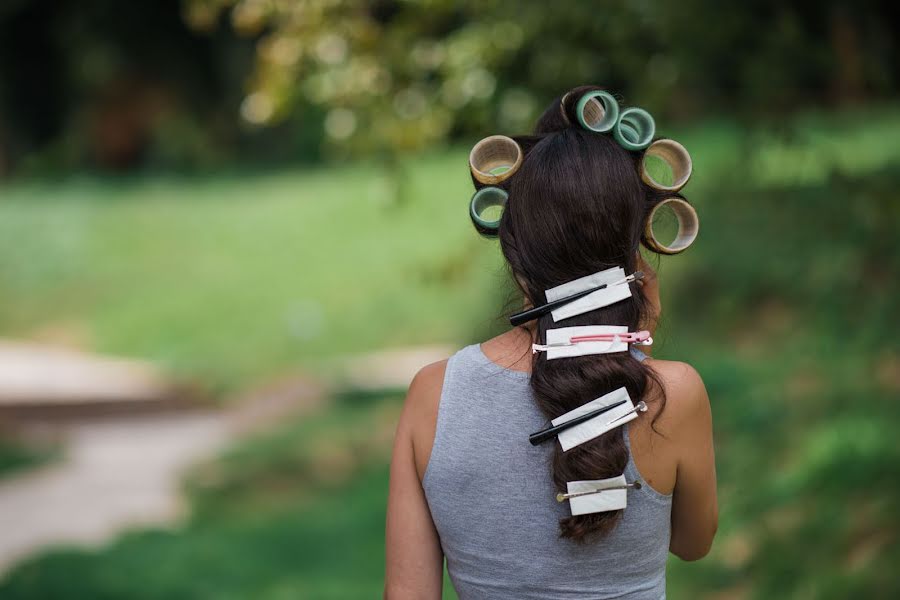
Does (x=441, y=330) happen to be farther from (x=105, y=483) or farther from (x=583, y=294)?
(x=583, y=294)

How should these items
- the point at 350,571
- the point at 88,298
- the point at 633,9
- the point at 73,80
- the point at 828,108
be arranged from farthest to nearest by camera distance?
the point at 73,80 < the point at 88,298 < the point at 828,108 < the point at 350,571 < the point at 633,9

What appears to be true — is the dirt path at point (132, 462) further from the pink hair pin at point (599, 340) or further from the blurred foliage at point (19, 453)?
the pink hair pin at point (599, 340)

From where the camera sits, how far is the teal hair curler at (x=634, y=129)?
6.06 feet

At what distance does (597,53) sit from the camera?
561 centimetres

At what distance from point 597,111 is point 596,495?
0.60 meters

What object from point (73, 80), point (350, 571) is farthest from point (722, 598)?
point (73, 80)

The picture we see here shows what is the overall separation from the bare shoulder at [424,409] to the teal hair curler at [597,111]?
0.44 metres

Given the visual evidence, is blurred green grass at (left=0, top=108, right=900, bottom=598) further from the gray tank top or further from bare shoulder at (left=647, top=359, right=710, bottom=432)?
the gray tank top

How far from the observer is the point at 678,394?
1.81m

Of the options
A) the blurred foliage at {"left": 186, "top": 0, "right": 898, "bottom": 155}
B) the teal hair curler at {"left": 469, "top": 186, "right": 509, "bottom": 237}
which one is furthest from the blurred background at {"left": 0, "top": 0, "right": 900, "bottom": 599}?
the teal hair curler at {"left": 469, "top": 186, "right": 509, "bottom": 237}

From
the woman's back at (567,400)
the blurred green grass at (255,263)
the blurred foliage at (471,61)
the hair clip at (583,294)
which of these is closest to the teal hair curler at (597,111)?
the woman's back at (567,400)

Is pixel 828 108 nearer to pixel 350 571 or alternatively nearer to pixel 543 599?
pixel 350 571

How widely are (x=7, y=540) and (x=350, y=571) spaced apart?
2360 mm

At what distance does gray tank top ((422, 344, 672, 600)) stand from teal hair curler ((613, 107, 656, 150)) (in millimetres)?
327
